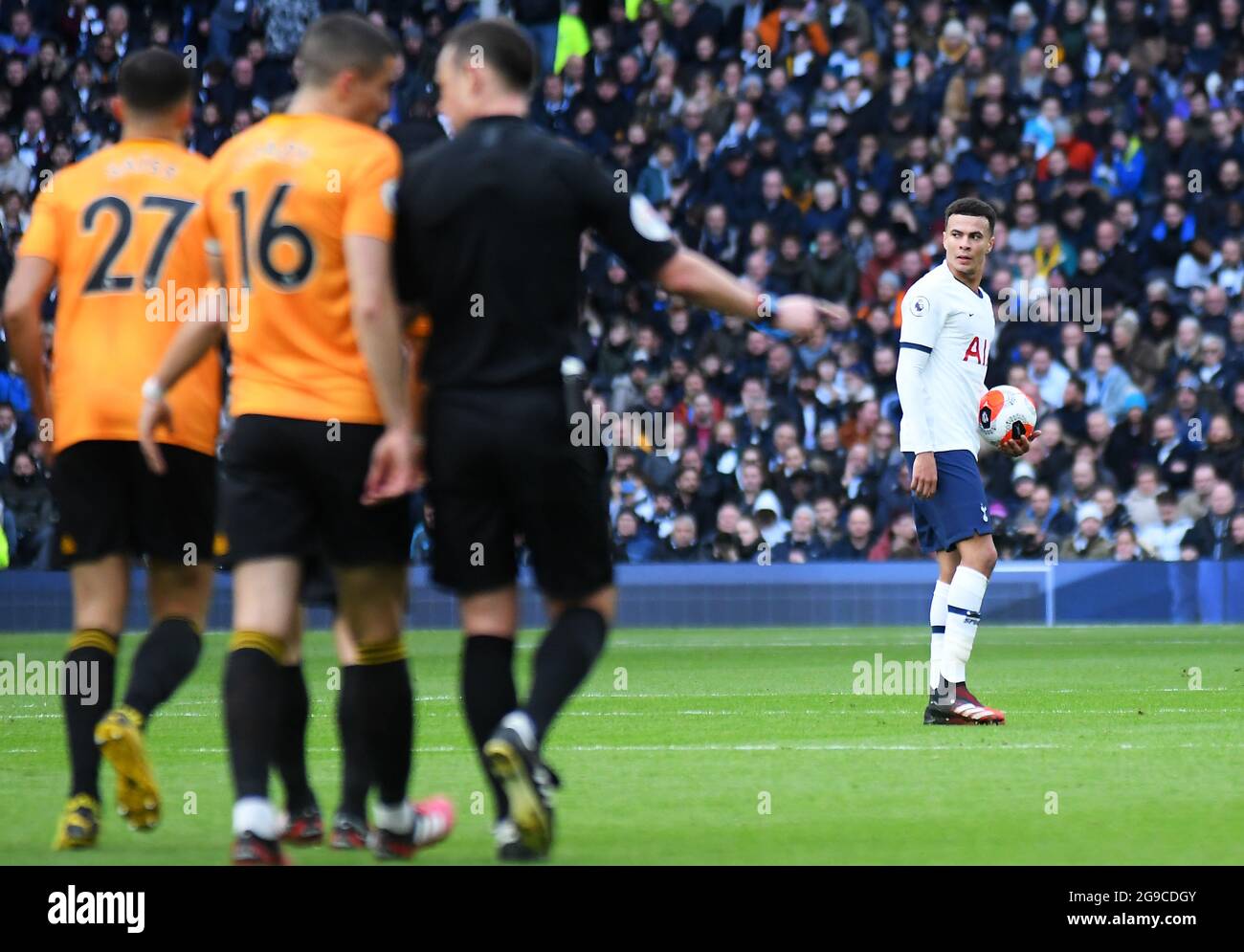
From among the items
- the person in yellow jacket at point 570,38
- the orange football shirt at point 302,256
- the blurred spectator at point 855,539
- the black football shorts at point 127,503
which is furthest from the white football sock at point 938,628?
the person in yellow jacket at point 570,38

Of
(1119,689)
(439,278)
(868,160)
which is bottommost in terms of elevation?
(1119,689)

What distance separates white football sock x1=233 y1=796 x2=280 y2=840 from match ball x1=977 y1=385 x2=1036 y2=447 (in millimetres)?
6039

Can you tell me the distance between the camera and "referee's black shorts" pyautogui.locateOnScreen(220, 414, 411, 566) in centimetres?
630

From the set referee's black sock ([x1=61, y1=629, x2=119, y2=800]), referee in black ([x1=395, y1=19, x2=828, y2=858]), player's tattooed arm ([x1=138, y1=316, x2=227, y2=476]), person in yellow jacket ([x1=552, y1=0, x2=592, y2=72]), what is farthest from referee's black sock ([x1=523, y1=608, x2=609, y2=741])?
person in yellow jacket ([x1=552, y1=0, x2=592, y2=72])

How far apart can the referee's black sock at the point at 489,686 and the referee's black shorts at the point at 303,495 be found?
41cm

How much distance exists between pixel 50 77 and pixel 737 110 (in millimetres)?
7999

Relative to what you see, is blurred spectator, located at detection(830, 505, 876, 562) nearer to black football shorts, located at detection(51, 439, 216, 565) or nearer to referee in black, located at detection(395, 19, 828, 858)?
black football shorts, located at detection(51, 439, 216, 565)

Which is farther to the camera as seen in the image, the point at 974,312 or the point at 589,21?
the point at 589,21

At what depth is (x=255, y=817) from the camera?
6102mm

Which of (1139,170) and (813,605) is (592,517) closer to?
(813,605)

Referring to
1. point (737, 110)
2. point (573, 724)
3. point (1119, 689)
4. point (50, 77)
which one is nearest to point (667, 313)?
point (737, 110)

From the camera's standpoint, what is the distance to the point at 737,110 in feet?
82.2

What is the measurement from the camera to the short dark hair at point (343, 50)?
6.46 meters

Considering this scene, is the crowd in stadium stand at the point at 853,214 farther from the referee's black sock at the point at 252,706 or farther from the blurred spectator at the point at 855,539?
the referee's black sock at the point at 252,706
